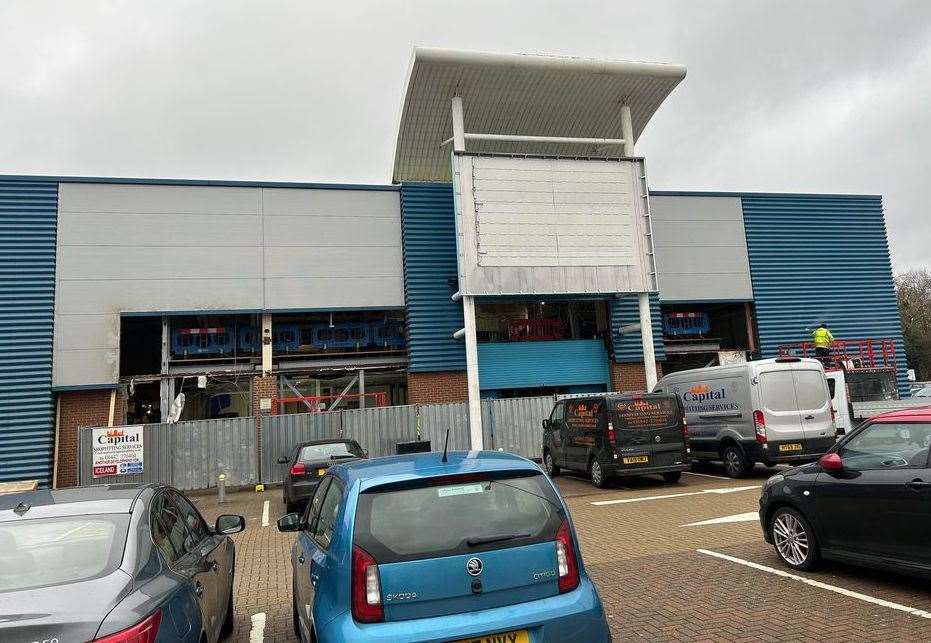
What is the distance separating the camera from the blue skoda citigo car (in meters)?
3.10

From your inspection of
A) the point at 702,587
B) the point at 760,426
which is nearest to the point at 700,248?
the point at 760,426

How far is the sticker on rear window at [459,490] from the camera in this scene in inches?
136

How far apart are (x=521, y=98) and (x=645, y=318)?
8.04m

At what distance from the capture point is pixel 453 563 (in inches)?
126

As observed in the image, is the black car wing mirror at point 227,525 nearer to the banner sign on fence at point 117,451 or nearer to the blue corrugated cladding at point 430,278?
the banner sign on fence at point 117,451

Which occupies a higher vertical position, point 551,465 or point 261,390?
point 261,390

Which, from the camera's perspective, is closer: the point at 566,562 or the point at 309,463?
the point at 566,562

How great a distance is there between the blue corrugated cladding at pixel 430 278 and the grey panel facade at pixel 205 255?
1.69 ft

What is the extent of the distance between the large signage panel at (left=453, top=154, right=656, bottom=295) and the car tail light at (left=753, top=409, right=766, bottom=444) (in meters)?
7.39

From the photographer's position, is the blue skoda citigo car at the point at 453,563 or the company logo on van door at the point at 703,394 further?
the company logo on van door at the point at 703,394

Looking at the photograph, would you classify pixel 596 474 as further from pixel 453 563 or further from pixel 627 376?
pixel 453 563

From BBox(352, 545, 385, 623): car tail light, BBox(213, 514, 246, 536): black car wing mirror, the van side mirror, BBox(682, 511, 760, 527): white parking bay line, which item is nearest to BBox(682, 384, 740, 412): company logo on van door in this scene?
BBox(682, 511, 760, 527): white parking bay line

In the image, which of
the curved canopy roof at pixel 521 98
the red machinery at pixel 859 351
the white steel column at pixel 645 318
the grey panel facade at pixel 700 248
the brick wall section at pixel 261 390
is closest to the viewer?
the curved canopy roof at pixel 521 98

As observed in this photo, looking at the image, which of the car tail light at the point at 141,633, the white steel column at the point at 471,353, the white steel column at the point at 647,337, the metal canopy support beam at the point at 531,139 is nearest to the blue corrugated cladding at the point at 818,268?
the white steel column at the point at 647,337
